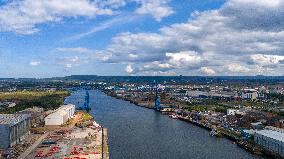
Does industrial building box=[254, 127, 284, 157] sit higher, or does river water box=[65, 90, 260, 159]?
industrial building box=[254, 127, 284, 157]

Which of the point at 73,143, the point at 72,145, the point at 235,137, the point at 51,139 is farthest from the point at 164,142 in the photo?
the point at 51,139

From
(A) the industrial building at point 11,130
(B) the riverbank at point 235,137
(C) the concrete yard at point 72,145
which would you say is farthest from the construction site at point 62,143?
(B) the riverbank at point 235,137

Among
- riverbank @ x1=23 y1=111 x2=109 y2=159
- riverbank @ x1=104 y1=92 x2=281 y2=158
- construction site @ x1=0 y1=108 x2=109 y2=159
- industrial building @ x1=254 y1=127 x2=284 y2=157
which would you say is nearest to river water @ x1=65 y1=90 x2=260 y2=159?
riverbank @ x1=104 y1=92 x2=281 y2=158

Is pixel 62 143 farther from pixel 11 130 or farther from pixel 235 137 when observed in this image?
pixel 235 137

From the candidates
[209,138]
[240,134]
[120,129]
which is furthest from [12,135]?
[240,134]

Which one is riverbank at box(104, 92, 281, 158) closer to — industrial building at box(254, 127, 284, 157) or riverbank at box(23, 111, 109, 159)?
industrial building at box(254, 127, 284, 157)

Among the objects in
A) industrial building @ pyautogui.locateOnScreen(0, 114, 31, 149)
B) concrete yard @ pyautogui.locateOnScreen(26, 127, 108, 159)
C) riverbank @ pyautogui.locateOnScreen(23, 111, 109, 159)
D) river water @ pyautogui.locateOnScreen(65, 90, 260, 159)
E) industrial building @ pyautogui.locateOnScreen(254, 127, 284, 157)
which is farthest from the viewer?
river water @ pyautogui.locateOnScreen(65, 90, 260, 159)

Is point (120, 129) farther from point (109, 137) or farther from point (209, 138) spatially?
point (209, 138)
